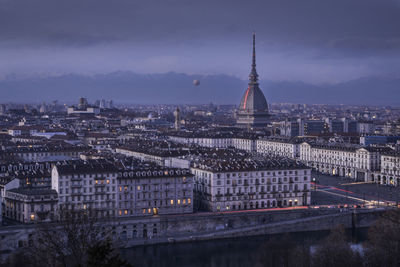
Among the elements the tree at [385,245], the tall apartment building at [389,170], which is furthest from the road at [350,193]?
the tree at [385,245]

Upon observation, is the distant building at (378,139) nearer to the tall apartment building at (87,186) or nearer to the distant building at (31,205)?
the tall apartment building at (87,186)

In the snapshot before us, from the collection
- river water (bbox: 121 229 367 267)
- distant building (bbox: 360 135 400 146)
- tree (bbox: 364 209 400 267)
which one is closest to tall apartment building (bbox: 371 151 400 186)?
river water (bbox: 121 229 367 267)

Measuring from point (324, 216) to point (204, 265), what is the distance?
1135 centimetres

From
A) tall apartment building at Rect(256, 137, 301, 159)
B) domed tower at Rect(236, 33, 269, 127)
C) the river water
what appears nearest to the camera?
the river water

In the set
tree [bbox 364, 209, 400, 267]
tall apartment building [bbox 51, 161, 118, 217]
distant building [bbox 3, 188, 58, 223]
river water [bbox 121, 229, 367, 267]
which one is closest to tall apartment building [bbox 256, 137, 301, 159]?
river water [bbox 121, 229, 367, 267]

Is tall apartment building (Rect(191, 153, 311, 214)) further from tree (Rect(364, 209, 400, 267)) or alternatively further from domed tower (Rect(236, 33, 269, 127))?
domed tower (Rect(236, 33, 269, 127))

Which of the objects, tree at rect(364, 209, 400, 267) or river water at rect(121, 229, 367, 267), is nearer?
tree at rect(364, 209, 400, 267)

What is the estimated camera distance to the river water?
1558 inches

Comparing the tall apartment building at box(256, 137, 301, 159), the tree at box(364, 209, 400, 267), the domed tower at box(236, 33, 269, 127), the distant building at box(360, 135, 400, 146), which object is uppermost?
the domed tower at box(236, 33, 269, 127)

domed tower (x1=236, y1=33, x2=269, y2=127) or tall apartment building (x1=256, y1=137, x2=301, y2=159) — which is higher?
domed tower (x1=236, y1=33, x2=269, y2=127)

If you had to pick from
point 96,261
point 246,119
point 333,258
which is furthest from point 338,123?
point 96,261

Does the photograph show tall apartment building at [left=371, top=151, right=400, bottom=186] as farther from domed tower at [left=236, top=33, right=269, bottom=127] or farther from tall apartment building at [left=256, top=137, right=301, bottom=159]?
domed tower at [left=236, top=33, right=269, bottom=127]

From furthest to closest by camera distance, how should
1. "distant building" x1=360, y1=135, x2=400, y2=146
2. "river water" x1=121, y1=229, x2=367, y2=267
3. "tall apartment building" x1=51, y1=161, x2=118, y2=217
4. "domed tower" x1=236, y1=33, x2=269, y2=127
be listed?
"domed tower" x1=236, y1=33, x2=269, y2=127, "distant building" x1=360, y1=135, x2=400, y2=146, "tall apartment building" x1=51, y1=161, x2=118, y2=217, "river water" x1=121, y1=229, x2=367, y2=267

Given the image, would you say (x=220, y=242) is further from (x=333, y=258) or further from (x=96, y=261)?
(x=96, y=261)
